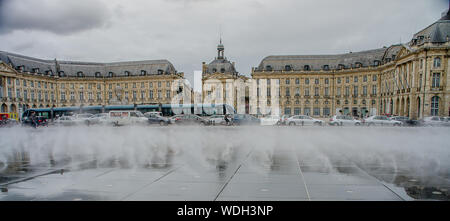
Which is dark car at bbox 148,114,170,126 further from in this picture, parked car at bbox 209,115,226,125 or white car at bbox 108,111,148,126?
parked car at bbox 209,115,226,125

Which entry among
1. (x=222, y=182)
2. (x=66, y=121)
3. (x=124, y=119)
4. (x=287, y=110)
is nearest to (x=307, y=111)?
(x=287, y=110)

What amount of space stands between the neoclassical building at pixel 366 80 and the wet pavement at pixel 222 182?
4311cm

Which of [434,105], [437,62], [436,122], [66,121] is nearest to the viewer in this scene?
[436,122]

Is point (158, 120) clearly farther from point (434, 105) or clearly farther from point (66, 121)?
point (434, 105)

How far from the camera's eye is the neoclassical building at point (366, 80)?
128ft

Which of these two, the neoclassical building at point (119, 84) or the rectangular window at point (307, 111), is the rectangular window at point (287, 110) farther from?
the neoclassical building at point (119, 84)

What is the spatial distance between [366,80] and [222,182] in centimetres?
6396

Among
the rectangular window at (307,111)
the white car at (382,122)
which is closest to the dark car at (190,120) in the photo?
the white car at (382,122)

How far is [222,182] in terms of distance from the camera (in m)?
5.44

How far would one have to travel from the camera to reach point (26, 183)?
5.37 m

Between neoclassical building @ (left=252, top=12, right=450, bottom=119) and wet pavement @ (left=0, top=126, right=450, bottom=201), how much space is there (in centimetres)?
4311

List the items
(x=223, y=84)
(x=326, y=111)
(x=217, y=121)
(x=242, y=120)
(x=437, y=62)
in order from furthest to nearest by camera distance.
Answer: (x=223, y=84), (x=326, y=111), (x=437, y=62), (x=217, y=121), (x=242, y=120)
